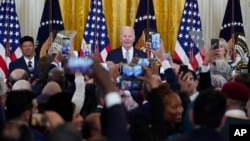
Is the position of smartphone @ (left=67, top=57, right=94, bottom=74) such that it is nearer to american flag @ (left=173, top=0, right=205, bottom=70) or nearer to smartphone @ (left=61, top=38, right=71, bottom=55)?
smartphone @ (left=61, top=38, right=71, bottom=55)

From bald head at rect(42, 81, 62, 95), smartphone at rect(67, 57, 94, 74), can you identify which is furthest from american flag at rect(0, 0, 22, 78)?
smartphone at rect(67, 57, 94, 74)

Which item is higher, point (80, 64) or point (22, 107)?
point (80, 64)

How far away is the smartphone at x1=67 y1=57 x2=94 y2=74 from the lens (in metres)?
3.66

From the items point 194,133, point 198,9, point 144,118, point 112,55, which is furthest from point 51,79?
point 198,9

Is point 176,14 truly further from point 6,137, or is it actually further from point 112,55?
point 6,137

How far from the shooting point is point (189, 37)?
42.6 ft

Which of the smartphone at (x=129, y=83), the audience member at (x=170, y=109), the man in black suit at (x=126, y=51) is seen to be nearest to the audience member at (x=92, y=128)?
the smartphone at (x=129, y=83)

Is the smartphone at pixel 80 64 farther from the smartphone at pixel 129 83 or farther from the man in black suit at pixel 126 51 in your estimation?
the man in black suit at pixel 126 51

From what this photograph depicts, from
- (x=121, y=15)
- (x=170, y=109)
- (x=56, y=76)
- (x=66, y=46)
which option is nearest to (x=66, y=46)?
(x=66, y=46)

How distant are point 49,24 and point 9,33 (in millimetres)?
759

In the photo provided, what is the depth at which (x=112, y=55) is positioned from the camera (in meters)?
10.9

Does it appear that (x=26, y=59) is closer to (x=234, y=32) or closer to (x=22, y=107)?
(x=234, y=32)

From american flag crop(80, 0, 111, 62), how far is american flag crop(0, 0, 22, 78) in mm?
1264

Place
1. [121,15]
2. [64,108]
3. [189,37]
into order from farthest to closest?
[121,15], [189,37], [64,108]
